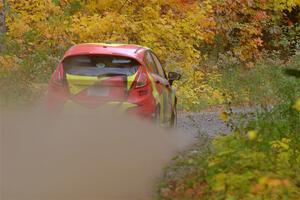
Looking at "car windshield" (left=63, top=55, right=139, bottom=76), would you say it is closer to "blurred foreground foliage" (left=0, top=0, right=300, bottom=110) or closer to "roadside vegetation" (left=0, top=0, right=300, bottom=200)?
"roadside vegetation" (left=0, top=0, right=300, bottom=200)

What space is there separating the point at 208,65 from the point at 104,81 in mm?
15944

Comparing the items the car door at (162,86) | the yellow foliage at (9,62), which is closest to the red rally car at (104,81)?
the car door at (162,86)

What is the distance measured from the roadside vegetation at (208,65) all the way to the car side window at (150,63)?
1.37m

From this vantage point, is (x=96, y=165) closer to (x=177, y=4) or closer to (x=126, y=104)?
(x=126, y=104)

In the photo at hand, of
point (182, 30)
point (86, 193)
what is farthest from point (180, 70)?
point (86, 193)

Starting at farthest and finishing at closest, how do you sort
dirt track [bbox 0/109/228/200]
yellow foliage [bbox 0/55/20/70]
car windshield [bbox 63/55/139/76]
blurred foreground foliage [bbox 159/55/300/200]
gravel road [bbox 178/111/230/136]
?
yellow foliage [bbox 0/55/20/70], gravel road [bbox 178/111/230/136], car windshield [bbox 63/55/139/76], dirt track [bbox 0/109/228/200], blurred foreground foliage [bbox 159/55/300/200]

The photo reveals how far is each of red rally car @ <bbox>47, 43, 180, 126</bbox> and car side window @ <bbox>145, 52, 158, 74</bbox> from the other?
0.18 m

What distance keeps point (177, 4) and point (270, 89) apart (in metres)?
10.3

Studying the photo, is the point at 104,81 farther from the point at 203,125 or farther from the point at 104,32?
the point at 104,32

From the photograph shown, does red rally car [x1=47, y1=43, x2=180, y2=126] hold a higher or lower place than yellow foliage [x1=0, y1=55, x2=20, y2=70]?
higher

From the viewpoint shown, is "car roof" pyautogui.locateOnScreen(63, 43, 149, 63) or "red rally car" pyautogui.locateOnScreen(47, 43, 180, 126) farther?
"car roof" pyautogui.locateOnScreen(63, 43, 149, 63)

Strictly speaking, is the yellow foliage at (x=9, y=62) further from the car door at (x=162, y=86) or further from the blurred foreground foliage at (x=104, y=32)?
the car door at (x=162, y=86)

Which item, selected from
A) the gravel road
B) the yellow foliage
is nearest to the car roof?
the gravel road

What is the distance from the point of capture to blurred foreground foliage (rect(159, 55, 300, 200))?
7195 mm
